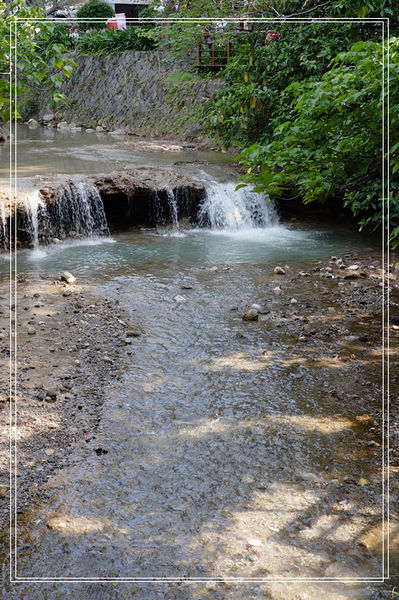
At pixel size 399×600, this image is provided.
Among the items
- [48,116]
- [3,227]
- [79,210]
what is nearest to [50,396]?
[3,227]

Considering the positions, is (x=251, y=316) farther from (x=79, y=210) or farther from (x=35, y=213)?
(x=79, y=210)

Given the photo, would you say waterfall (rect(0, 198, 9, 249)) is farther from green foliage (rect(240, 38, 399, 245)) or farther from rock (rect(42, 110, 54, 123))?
rock (rect(42, 110, 54, 123))

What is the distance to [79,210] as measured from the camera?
11.1 m

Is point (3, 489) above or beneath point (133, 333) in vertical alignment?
beneath

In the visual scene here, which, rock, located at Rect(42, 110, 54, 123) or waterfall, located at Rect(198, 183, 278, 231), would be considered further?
rock, located at Rect(42, 110, 54, 123)

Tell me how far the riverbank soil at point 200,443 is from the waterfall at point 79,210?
3.44 m

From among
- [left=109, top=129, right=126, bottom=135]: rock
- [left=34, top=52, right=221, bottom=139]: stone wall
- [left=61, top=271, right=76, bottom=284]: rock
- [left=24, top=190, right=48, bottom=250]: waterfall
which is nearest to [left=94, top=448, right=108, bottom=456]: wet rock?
[left=61, top=271, right=76, bottom=284]: rock

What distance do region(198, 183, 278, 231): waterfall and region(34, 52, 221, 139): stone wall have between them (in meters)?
7.52

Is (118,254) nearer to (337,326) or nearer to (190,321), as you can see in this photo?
(190,321)

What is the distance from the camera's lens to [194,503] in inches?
154

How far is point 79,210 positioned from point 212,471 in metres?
7.80

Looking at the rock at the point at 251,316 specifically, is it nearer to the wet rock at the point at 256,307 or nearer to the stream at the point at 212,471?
the stream at the point at 212,471

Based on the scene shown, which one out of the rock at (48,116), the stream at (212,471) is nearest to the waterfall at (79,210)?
the stream at (212,471)

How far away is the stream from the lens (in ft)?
10.9
